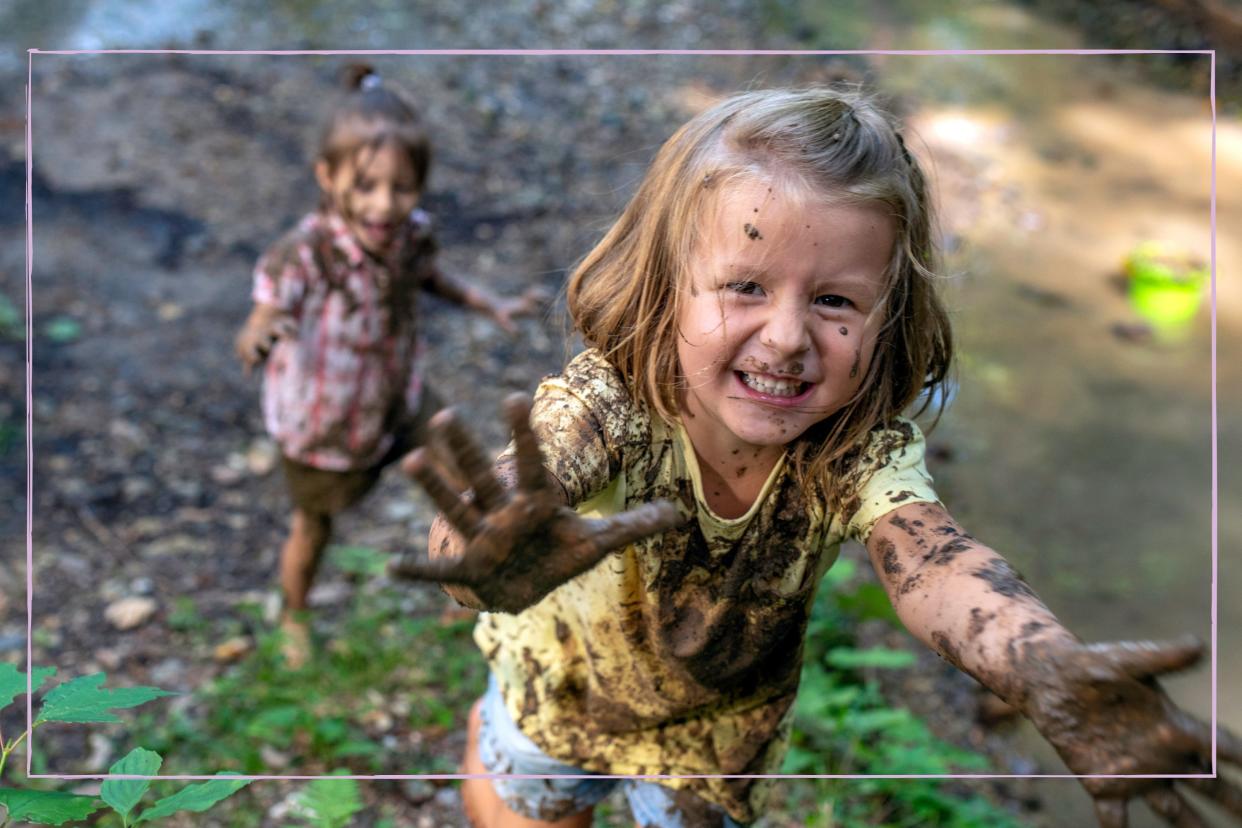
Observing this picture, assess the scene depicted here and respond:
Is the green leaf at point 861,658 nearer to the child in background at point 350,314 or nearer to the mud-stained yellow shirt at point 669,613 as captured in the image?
the mud-stained yellow shirt at point 669,613

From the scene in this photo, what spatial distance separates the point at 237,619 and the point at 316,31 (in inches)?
131

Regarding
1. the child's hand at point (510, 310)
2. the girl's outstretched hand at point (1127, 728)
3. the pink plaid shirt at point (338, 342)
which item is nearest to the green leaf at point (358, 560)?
the pink plaid shirt at point (338, 342)

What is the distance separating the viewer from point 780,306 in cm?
141

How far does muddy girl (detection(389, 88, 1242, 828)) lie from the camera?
1220 mm

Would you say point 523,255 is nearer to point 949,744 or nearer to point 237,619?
point 237,619

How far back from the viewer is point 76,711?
4.02ft

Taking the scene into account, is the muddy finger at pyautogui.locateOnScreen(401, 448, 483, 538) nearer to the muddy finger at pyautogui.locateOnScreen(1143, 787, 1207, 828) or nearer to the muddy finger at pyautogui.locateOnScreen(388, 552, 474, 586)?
the muddy finger at pyautogui.locateOnScreen(388, 552, 474, 586)

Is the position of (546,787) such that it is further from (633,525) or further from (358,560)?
(358,560)

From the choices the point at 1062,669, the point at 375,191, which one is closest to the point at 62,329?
the point at 375,191

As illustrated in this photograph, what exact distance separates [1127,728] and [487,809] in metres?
1.23

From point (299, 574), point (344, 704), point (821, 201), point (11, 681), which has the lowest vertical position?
point (344, 704)

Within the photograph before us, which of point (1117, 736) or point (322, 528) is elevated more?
point (1117, 736)

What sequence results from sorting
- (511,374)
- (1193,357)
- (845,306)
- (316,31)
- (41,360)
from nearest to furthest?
(845,306), (41,360), (511,374), (1193,357), (316,31)

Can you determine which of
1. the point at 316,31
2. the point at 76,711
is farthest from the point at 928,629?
the point at 316,31
